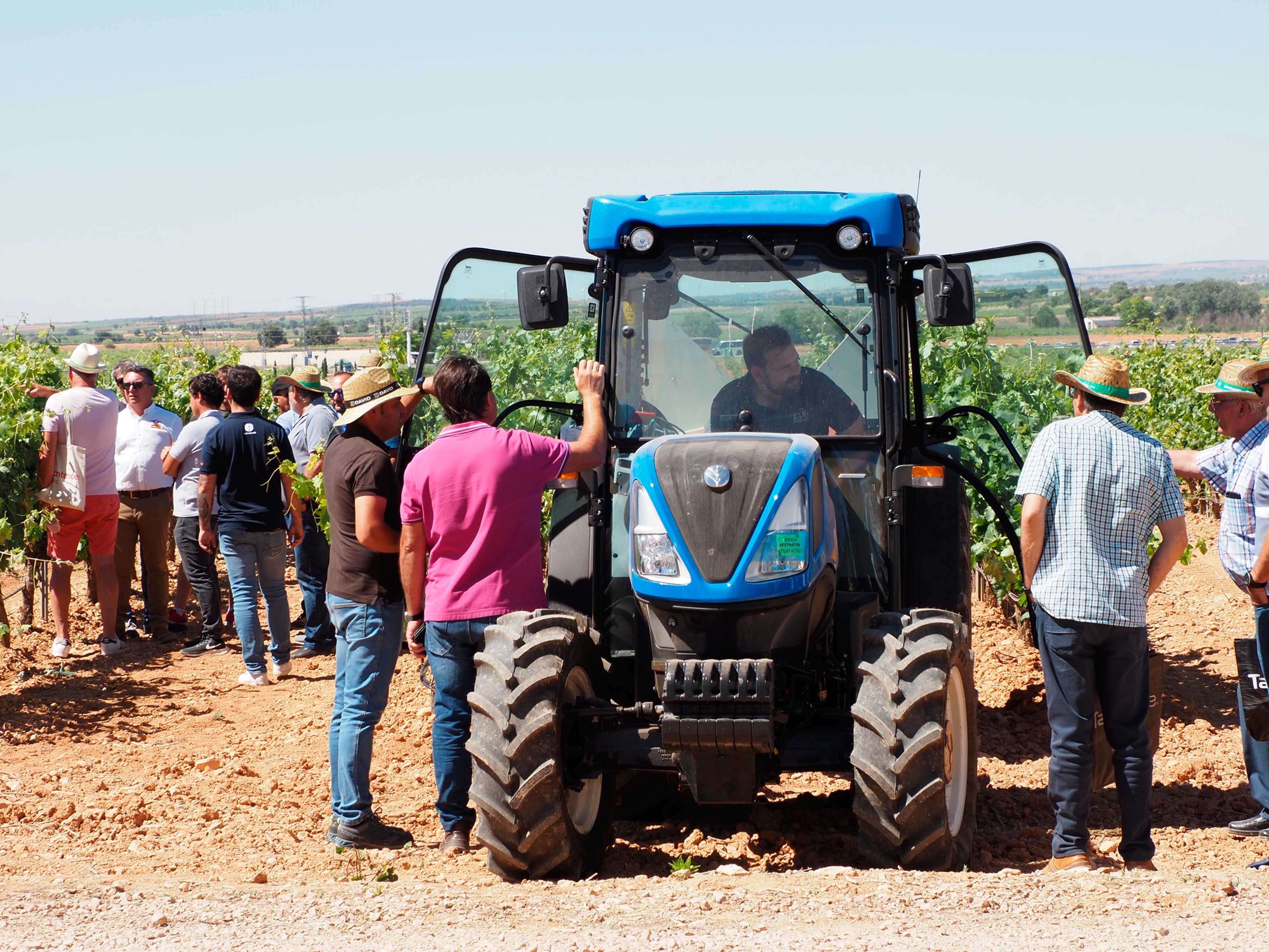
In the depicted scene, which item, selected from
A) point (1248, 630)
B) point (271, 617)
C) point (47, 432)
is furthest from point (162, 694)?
point (1248, 630)

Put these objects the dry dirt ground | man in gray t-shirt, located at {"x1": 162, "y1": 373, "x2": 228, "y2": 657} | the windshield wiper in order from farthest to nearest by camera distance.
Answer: man in gray t-shirt, located at {"x1": 162, "y1": 373, "x2": 228, "y2": 657}, the windshield wiper, the dry dirt ground

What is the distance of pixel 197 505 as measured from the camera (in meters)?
8.88

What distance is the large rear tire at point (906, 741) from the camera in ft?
13.2

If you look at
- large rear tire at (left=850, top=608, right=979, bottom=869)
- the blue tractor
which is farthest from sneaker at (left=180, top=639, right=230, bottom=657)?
large rear tire at (left=850, top=608, right=979, bottom=869)

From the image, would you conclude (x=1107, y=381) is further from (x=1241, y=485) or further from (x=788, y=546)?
(x=788, y=546)

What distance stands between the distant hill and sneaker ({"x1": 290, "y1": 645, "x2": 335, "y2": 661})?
108m

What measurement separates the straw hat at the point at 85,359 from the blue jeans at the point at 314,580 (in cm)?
171

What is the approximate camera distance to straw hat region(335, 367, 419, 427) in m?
5.09

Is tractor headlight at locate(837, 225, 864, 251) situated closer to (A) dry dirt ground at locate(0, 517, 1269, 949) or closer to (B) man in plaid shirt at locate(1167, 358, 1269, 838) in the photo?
(B) man in plaid shirt at locate(1167, 358, 1269, 838)

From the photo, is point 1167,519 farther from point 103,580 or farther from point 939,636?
point 103,580

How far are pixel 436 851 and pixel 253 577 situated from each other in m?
3.80

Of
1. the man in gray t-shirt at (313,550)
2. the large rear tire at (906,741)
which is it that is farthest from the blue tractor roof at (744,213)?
the man in gray t-shirt at (313,550)

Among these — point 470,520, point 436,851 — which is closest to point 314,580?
point 436,851

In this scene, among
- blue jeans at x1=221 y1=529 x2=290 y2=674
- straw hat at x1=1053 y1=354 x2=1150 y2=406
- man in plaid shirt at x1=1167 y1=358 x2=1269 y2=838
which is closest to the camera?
straw hat at x1=1053 y1=354 x2=1150 y2=406
